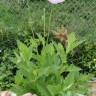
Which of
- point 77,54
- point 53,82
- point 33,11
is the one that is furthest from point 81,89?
point 33,11

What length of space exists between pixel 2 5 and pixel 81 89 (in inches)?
171

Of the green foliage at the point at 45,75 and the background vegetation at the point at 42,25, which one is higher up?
the background vegetation at the point at 42,25

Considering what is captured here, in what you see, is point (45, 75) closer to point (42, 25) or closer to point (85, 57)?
point (85, 57)

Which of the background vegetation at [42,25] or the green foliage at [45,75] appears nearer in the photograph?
the green foliage at [45,75]

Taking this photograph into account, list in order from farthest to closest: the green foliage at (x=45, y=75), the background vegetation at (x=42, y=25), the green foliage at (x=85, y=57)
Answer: the green foliage at (x=85, y=57)
the background vegetation at (x=42, y=25)
the green foliage at (x=45, y=75)

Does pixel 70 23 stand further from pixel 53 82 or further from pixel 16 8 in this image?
pixel 53 82

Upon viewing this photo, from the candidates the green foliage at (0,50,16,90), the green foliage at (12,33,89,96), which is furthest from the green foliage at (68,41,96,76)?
the green foliage at (12,33,89,96)

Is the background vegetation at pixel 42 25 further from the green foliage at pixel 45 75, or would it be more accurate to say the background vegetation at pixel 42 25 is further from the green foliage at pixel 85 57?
the green foliage at pixel 45 75

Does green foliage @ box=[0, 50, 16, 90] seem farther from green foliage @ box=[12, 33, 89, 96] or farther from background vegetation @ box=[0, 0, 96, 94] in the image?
green foliage @ box=[12, 33, 89, 96]

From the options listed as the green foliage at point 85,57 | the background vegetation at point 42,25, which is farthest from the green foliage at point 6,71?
the green foliage at point 85,57

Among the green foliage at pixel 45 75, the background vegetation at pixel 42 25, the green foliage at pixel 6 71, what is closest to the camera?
the green foliage at pixel 45 75

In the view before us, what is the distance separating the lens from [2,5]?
8.94 metres

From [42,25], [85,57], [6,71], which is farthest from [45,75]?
[42,25]

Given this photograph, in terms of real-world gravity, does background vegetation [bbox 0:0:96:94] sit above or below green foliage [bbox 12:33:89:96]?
above
